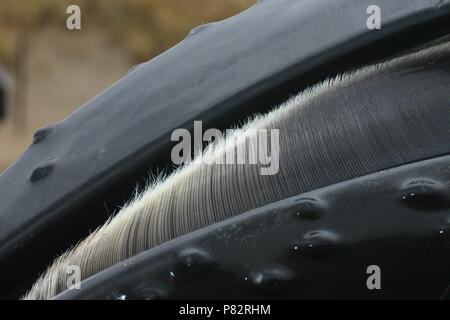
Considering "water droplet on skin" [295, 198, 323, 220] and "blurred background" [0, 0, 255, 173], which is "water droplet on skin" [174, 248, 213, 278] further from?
"blurred background" [0, 0, 255, 173]

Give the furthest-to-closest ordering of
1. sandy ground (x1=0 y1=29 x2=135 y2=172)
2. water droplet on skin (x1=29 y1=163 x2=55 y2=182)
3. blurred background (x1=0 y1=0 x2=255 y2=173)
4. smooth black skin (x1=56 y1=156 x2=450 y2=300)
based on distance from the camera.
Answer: sandy ground (x1=0 y1=29 x2=135 y2=172)
blurred background (x1=0 y1=0 x2=255 y2=173)
water droplet on skin (x1=29 y1=163 x2=55 y2=182)
smooth black skin (x1=56 y1=156 x2=450 y2=300)

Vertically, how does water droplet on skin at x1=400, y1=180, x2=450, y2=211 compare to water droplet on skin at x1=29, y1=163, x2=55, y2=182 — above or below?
below

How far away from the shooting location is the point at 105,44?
20.4ft

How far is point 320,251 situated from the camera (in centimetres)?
34

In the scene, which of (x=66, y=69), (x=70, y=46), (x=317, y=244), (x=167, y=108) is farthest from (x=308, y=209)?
(x=70, y=46)

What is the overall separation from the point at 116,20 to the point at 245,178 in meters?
5.84

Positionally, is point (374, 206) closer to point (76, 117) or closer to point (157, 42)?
point (76, 117)

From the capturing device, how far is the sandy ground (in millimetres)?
5700

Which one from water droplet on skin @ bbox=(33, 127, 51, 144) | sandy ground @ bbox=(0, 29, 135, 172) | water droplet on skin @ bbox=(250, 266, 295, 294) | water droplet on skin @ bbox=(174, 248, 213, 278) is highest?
sandy ground @ bbox=(0, 29, 135, 172)

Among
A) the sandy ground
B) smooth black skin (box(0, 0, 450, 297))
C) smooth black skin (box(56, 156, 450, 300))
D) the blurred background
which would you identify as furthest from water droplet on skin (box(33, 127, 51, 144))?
the sandy ground

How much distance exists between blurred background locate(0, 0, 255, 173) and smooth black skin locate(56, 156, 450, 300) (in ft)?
16.6

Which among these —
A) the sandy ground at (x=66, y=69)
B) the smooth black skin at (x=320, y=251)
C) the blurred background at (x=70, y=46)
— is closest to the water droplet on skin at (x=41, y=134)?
the smooth black skin at (x=320, y=251)

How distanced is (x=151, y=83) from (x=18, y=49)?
5603 millimetres

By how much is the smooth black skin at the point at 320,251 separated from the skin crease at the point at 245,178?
37 mm
